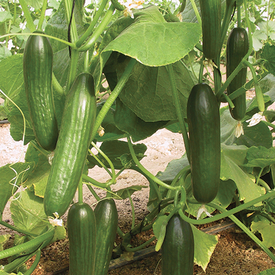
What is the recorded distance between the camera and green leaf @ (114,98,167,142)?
3.32 ft

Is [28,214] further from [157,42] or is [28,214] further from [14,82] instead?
[157,42]

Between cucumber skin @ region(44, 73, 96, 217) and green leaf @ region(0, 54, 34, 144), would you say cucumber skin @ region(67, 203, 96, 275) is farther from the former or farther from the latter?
green leaf @ region(0, 54, 34, 144)

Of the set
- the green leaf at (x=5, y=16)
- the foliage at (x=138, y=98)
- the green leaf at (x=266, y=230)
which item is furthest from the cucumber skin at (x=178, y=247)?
the green leaf at (x=5, y=16)

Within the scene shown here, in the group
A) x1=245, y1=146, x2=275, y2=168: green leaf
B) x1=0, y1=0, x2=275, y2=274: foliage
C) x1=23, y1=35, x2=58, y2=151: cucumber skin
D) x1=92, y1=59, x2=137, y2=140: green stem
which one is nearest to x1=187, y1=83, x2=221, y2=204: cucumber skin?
x1=0, y1=0, x2=275, y2=274: foliage

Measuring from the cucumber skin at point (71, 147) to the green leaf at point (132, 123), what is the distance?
40 centimetres

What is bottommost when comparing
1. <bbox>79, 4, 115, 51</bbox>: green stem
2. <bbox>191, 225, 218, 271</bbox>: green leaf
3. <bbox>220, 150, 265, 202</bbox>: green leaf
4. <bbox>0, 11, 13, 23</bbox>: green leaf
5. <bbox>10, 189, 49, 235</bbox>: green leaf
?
<bbox>191, 225, 218, 271</bbox>: green leaf

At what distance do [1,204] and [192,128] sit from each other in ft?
2.15

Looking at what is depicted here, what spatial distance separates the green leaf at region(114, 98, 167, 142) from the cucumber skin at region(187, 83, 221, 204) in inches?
12.3

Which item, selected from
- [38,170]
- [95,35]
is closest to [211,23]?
[95,35]

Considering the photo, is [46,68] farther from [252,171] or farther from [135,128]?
[252,171]

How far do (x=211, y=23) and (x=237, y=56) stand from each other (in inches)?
7.4

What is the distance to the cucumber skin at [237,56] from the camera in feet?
2.75

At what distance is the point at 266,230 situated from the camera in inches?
52.3

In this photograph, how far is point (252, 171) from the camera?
4.26 ft
